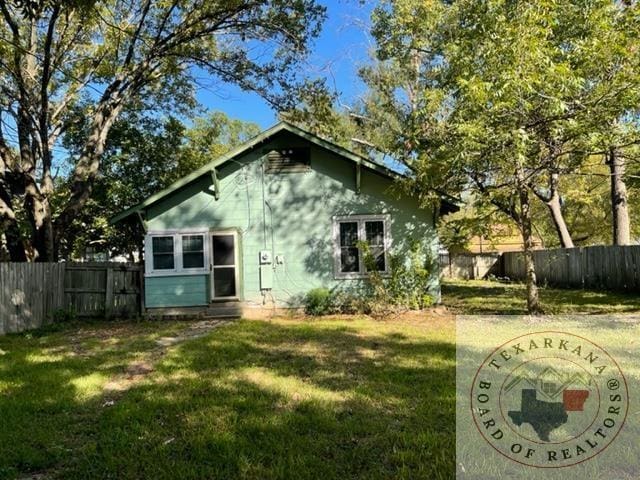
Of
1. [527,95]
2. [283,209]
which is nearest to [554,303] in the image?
[527,95]

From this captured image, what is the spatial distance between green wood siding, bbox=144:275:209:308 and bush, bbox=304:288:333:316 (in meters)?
2.61

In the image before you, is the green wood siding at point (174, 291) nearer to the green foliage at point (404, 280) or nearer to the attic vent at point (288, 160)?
the attic vent at point (288, 160)

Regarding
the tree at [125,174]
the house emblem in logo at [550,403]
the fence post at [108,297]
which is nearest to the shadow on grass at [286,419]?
the house emblem in logo at [550,403]

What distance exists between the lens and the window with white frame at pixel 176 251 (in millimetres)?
12467

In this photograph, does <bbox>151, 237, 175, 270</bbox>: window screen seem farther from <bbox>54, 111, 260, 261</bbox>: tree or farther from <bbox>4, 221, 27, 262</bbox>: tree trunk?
<bbox>54, 111, 260, 261</bbox>: tree

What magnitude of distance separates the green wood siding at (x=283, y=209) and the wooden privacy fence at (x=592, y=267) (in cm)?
725

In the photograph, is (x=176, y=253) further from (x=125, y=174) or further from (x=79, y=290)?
(x=125, y=174)

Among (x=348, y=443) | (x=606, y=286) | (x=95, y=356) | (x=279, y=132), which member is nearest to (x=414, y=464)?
(x=348, y=443)

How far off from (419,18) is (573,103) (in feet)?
32.4

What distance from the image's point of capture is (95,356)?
24.9 feet

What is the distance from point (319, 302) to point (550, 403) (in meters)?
9.62

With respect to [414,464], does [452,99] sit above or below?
above

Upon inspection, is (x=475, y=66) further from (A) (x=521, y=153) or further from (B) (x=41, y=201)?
(B) (x=41, y=201)

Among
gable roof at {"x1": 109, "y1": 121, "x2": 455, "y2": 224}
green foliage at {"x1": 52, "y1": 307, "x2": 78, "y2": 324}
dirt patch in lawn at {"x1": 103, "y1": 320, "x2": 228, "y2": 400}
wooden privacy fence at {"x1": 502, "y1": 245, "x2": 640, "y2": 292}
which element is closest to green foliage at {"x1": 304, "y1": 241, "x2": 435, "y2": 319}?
gable roof at {"x1": 109, "y1": 121, "x2": 455, "y2": 224}
